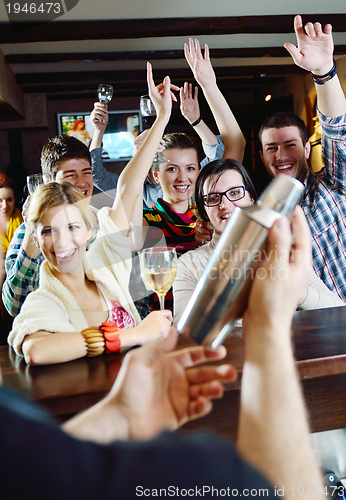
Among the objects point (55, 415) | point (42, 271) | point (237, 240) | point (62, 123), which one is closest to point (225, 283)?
point (237, 240)

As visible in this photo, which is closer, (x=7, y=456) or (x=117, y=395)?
(x=7, y=456)

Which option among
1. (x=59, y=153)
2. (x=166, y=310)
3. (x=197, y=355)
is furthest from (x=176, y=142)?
(x=197, y=355)

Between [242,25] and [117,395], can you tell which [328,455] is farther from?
[242,25]

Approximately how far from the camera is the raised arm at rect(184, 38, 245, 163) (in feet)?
6.78

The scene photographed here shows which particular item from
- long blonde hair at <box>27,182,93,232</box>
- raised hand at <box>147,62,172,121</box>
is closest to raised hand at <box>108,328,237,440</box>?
long blonde hair at <box>27,182,93,232</box>

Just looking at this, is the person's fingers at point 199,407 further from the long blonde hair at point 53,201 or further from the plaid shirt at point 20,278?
the plaid shirt at point 20,278

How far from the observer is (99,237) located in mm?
1351

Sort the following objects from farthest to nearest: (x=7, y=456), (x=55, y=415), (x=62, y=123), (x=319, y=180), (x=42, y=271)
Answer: (x=62, y=123)
(x=319, y=180)
(x=42, y=271)
(x=55, y=415)
(x=7, y=456)

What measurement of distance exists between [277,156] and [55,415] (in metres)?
1.64

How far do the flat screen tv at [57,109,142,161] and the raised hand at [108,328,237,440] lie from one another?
650 cm

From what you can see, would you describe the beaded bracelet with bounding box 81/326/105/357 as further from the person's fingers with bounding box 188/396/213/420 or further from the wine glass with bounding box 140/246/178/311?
→ the person's fingers with bounding box 188/396/213/420

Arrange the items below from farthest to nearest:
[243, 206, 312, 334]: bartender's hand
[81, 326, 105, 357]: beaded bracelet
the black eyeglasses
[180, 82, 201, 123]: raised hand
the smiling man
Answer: [180, 82, 201, 123]: raised hand
the black eyeglasses
the smiling man
[81, 326, 105, 357]: beaded bracelet
[243, 206, 312, 334]: bartender's hand

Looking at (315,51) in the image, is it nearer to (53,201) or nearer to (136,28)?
(53,201)

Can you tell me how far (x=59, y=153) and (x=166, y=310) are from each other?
109cm
